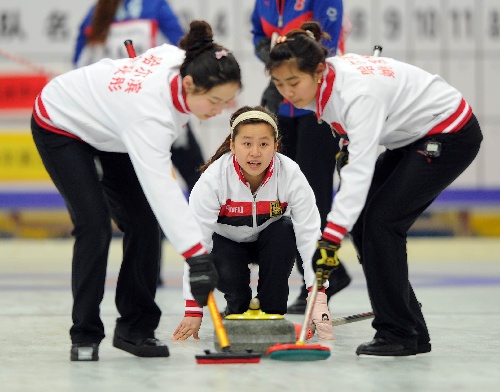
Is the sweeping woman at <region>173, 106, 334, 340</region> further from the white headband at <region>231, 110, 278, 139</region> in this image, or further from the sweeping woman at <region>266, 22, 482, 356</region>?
the sweeping woman at <region>266, 22, 482, 356</region>

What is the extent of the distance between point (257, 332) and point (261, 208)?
0.62m

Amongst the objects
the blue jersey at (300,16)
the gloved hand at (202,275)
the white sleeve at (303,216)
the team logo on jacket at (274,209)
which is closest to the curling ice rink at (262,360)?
the gloved hand at (202,275)

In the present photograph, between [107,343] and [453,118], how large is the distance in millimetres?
1453

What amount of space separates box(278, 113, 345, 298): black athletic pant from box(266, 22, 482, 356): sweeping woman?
1011 millimetres

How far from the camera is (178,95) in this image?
3.17m

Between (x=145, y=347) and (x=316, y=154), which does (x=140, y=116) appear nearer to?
(x=145, y=347)

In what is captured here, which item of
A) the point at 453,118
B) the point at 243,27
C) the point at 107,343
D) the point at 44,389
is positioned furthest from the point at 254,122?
the point at 243,27

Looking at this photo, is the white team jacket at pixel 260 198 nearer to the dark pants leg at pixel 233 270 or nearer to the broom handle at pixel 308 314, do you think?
the dark pants leg at pixel 233 270

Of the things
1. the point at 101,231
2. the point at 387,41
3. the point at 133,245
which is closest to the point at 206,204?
the point at 133,245

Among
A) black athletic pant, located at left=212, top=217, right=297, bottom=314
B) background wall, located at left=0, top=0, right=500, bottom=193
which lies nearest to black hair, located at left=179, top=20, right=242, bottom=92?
black athletic pant, located at left=212, top=217, right=297, bottom=314

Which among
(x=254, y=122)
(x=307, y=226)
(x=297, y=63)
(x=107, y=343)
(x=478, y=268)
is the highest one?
(x=297, y=63)

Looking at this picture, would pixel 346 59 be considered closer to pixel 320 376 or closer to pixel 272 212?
pixel 272 212

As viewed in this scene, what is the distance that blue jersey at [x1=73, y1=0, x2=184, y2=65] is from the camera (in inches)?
205

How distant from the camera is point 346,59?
11.4ft
